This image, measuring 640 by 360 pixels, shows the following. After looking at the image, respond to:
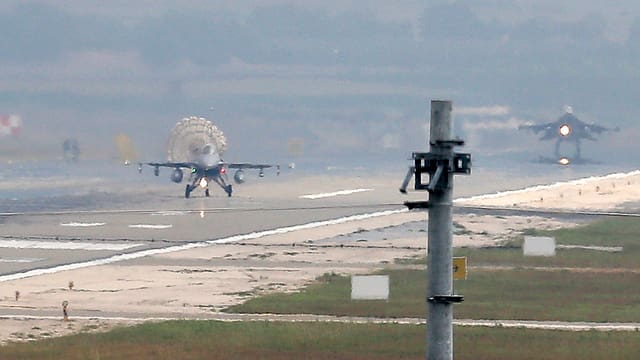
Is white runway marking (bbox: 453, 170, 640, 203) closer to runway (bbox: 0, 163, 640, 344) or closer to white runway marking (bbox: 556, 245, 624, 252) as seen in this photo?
runway (bbox: 0, 163, 640, 344)

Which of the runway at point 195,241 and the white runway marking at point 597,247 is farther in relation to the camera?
the white runway marking at point 597,247

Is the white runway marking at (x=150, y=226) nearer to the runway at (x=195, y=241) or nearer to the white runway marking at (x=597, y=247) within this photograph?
the runway at (x=195, y=241)

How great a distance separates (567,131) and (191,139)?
68663 mm

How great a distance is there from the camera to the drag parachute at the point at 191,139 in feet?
427

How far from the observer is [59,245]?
277 feet

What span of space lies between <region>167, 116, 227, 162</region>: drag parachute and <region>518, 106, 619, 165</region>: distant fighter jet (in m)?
66.1

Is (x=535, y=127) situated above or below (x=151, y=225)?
above

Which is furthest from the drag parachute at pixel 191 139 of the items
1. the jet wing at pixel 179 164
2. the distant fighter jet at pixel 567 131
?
the distant fighter jet at pixel 567 131

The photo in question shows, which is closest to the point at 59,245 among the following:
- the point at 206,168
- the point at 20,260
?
the point at 20,260

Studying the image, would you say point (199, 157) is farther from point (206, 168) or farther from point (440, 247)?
point (440, 247)

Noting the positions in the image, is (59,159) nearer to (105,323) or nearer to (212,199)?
(212,199)

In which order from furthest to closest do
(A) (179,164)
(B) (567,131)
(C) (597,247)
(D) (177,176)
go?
(B) (567,131)
(D) (177,176)
(A) (179,164)
(C) (597,247)

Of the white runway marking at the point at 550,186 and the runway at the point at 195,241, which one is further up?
the white runway marking at the point at 550,186

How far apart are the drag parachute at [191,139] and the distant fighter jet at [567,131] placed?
66.1 meters
